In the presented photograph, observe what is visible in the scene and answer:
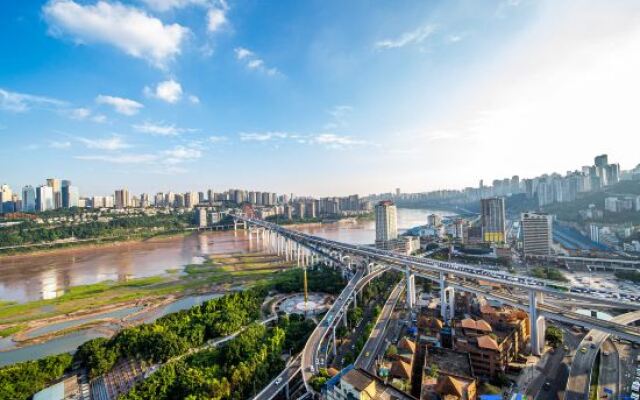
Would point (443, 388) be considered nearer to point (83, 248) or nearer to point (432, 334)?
point (432, 334)

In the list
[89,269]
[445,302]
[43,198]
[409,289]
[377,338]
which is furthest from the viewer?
[43,198]

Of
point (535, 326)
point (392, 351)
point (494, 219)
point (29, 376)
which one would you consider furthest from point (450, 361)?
point (494, 219)

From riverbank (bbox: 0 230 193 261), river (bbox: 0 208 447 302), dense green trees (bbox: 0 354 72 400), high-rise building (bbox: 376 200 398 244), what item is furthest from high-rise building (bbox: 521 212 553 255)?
riverbank (bbox: 0 230 193 261)

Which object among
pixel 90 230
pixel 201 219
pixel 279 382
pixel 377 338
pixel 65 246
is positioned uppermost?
pixel 201 219

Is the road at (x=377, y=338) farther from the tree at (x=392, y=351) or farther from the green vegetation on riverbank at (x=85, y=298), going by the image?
the green vegetation on riverbank at (x=85, y=298)

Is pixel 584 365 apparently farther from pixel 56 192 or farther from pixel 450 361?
pixel 56 192

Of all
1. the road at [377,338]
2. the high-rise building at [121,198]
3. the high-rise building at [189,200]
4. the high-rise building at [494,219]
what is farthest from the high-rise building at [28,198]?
the high-rise building at [494,219]

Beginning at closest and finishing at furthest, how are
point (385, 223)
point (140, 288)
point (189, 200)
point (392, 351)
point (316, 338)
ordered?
1. point (392, 351)
2. point (316, 338)
3. point (140, 288)
4. point (385, 223)
5. point (189, 200)
